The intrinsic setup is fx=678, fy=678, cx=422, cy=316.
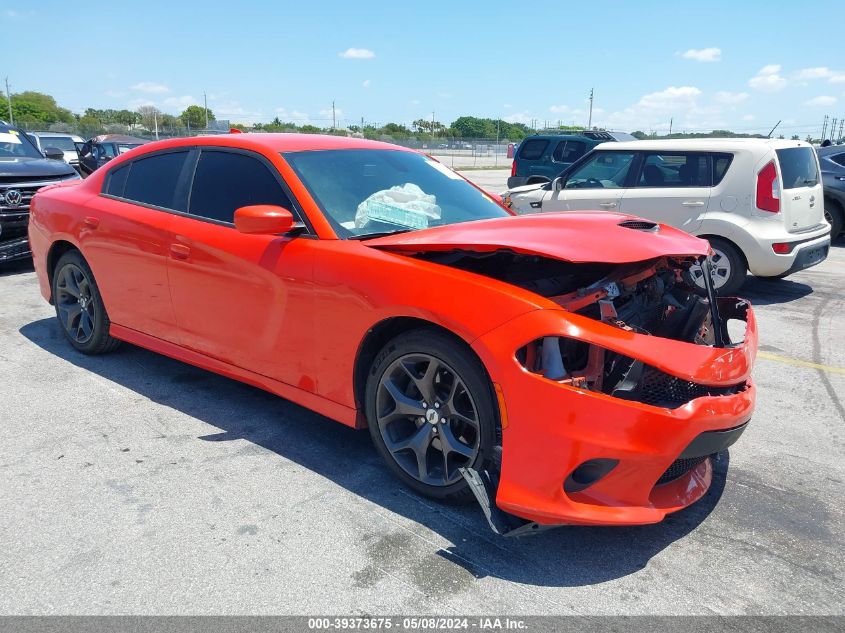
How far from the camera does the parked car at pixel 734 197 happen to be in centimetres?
700

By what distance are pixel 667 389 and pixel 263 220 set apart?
2.00 metres

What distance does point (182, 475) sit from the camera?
336 cm

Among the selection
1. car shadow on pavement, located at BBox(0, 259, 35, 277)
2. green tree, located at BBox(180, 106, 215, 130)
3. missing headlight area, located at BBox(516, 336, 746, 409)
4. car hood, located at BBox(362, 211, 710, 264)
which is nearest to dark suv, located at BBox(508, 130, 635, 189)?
car shadow on pavement, located at BBox(0, 259, 35, 277)

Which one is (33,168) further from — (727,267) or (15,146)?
(727,267)

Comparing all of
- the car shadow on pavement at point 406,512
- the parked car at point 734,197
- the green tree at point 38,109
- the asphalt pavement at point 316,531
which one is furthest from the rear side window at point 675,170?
the green tree at point 38,109

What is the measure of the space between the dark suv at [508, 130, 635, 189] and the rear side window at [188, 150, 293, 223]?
10.8 meters

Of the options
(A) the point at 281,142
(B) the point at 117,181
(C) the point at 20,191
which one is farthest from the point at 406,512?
(C) the point at 20,191

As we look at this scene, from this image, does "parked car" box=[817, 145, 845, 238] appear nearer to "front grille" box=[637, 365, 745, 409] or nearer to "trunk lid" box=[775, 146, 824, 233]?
"trunk lid" box=[775, 146, 824, 233]

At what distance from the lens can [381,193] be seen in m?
3.77

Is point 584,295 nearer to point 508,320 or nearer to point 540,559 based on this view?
point 508,320

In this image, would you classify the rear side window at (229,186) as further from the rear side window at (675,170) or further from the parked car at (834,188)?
the parked car at (834,188)

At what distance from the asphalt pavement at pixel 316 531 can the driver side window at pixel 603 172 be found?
14.4 ft

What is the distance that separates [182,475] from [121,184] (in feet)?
7.68

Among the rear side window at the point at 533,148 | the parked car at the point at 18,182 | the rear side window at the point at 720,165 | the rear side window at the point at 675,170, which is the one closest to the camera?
the rear side window at the point at 720,165
